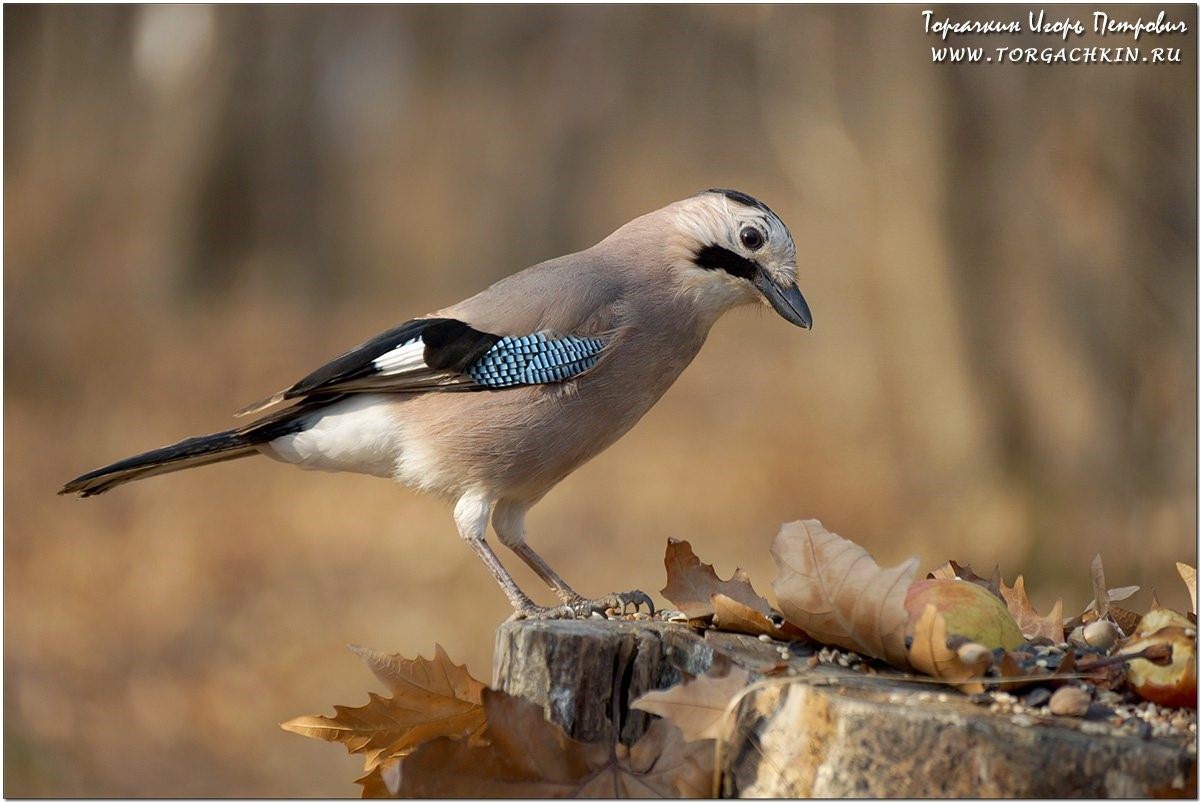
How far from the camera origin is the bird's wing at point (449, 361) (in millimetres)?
4117

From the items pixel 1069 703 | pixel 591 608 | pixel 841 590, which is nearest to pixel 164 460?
pixel 591 608

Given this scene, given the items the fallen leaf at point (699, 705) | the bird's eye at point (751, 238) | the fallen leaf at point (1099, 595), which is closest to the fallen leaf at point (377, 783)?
the fallen leaf at point (699, 705)

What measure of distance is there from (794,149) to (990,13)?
3.39 m

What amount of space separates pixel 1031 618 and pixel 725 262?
159 centimetres

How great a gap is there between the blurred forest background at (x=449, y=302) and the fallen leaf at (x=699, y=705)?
5558 millimetres

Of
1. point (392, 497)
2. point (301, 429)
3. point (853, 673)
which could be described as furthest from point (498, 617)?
point (853, 673)

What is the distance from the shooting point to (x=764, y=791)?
260cm

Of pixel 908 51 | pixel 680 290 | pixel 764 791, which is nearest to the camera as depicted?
pixel 764 791

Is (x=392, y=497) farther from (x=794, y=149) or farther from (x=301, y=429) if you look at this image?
(x=301, y=429)

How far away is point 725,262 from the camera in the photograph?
4332 millimetres

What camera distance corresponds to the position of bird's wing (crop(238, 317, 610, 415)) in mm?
4117

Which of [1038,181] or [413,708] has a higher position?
[1038,181]

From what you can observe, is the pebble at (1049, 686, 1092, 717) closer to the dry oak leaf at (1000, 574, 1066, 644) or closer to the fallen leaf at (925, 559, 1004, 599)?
the dry oak leaf at (1000, 574, 1066, 644)

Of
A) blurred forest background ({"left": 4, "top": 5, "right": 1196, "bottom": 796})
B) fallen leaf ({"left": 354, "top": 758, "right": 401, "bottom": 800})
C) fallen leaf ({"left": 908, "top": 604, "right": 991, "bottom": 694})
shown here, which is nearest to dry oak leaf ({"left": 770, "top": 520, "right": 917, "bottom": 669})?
fallen leaf ({"left": 908, "top": 604, "right": 991, "bottom": 694})
